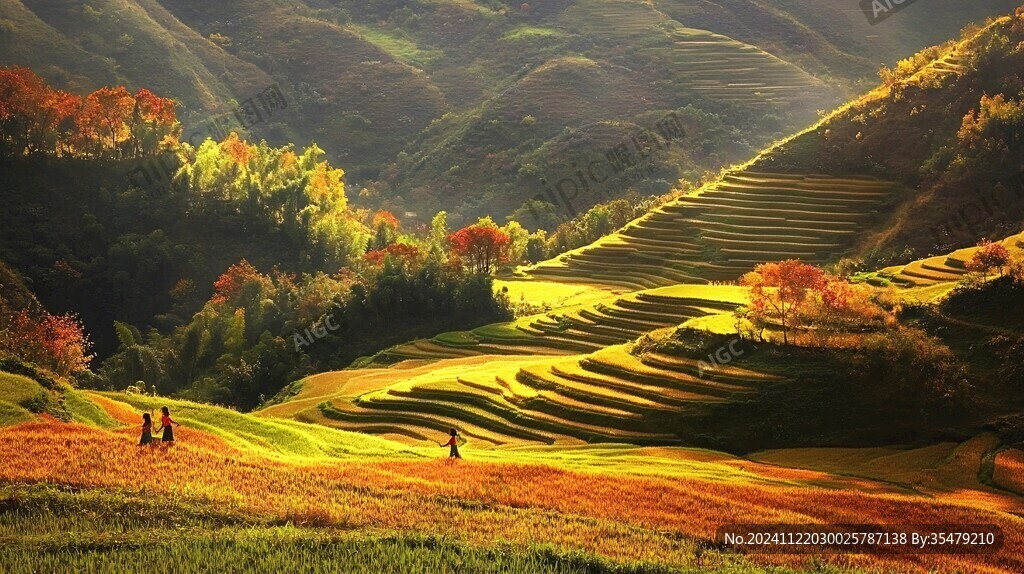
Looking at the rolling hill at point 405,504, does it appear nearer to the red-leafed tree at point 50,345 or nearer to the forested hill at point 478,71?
the red-leafed tree at point 50,345

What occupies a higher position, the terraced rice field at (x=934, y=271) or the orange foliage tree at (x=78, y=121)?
the orange foliage tree at (x=78, y=121)

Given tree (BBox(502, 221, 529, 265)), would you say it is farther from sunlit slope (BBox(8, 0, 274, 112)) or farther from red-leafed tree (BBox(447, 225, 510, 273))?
sunlit slope (BBox(8, 0, 274, 112))

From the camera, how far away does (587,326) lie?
45062 millimetres

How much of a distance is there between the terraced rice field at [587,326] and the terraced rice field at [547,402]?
6965 millimetres

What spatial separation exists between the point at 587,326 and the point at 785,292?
15348mm

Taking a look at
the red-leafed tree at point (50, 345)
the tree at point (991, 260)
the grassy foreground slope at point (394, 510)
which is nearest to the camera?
the grassy foreground slope at point (394, 510)

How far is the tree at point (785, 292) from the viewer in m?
30.7

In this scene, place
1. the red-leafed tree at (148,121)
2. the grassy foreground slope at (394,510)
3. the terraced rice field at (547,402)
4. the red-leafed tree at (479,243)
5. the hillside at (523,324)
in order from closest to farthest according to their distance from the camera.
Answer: the grassy foreground slope at (394,510) < the hillside at (523,324) < the terraced rice field at (547,402) < the red-leafed tree at (479,243) < the red-leafed tree at (148,121)

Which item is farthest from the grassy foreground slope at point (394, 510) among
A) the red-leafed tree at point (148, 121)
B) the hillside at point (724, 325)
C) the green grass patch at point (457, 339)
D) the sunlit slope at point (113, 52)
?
the sunlit slope at point (113, 52)

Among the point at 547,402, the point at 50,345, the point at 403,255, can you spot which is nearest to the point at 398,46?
the point at 403,255

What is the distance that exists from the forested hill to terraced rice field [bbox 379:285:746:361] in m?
60.3

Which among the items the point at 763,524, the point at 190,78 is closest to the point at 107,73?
the point at 190,78

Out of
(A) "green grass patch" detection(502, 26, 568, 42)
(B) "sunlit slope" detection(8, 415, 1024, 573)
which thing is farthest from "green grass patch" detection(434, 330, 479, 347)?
(A) "green grass patch" detection(502, 26, 568, 42)

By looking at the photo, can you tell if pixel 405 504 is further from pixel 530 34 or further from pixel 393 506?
pixel 530 34
